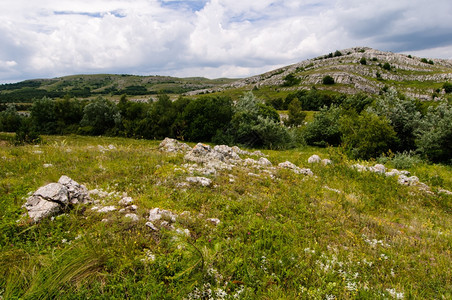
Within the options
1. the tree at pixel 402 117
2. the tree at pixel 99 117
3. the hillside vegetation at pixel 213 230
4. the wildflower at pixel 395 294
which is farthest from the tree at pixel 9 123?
the tree at pixel 402 117

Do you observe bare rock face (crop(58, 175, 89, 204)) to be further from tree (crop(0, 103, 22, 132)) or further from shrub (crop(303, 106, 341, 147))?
tree (crop(0, 103, 22, 132))

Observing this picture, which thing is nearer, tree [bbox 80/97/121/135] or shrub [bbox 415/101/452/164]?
shrub [bbox 415/101/452/164]

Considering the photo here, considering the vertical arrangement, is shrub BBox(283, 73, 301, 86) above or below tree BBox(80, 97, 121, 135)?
above

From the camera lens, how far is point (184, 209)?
650 cm

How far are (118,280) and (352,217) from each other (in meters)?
7.32

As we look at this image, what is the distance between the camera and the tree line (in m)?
20.0

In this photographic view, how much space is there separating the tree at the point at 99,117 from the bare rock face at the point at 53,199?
143 feet

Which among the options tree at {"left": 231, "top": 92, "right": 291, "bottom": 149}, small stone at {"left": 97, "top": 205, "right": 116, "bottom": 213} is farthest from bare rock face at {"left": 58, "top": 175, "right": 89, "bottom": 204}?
tree at {"left": 231, "top": 92, "right": 291, "bottom": 149}

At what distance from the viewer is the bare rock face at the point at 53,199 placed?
523 cm

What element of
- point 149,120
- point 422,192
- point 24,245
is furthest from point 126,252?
point 149,120

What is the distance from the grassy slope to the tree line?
13610 millimetres

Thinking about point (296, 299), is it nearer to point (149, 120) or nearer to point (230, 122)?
point (230, 122)

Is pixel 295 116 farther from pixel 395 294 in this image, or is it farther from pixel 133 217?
pixel 133 217

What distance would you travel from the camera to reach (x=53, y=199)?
5.61 metres
